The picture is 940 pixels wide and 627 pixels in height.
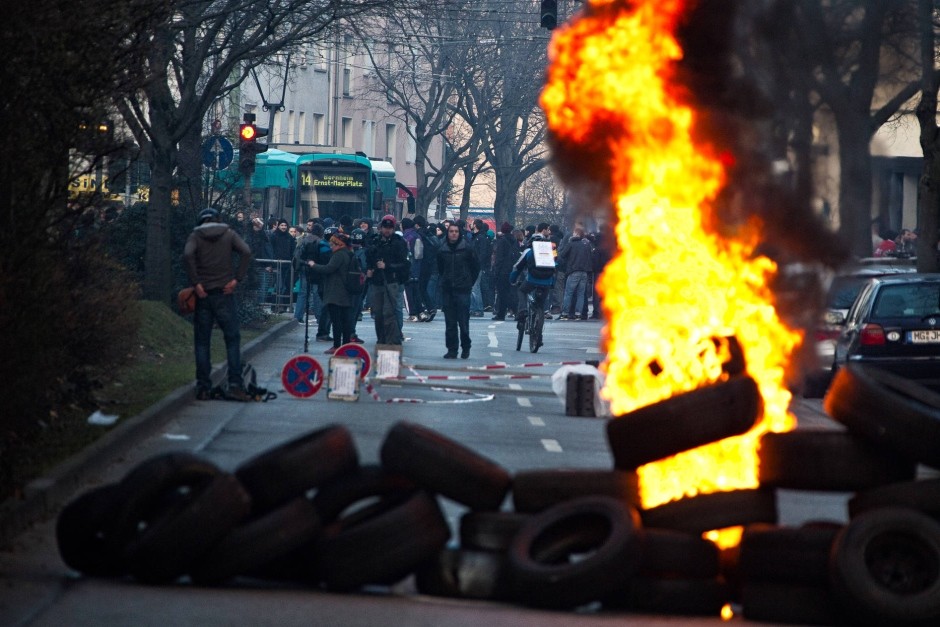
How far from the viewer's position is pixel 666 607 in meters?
7.45

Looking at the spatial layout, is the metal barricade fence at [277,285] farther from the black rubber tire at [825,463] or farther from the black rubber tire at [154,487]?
the black rubber tire at [825,463]

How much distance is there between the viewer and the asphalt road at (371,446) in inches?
283

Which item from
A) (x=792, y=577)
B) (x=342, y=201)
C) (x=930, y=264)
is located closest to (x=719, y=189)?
(x=792, y=577)

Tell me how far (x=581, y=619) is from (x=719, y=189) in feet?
10.8

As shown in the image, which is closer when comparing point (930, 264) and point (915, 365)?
point (915, 365)

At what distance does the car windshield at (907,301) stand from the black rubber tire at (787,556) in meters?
11.5

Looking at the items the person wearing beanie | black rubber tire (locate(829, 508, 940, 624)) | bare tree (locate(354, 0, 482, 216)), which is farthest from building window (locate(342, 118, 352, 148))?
black rubber tire (locate(829, 508, 940, 624))

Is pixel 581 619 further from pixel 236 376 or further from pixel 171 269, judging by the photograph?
pixel 171 269

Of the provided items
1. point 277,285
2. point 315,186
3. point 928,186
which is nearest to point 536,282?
point 928,186

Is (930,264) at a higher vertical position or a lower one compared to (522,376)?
higher

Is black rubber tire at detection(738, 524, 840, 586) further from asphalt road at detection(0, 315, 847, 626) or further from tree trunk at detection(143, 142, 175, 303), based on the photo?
tree trunk at detection(143, 142, 175, 303)

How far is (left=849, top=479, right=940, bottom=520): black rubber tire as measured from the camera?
754 cm

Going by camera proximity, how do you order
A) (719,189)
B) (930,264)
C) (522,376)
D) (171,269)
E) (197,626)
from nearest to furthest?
(197,626)
(719,189)
(522,376)
(930,264)
(171,269)

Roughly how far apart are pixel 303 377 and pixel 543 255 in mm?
9750
